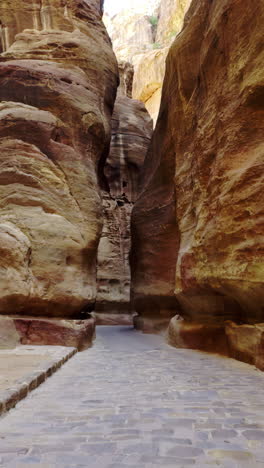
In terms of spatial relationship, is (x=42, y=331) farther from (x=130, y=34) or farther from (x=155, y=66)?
(x=130, y=34)

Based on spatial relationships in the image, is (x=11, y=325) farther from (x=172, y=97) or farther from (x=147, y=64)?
(x=147, y=64)

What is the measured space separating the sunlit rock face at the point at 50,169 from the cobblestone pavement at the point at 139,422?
3354 millimetres

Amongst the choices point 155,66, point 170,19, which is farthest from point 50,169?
point 170,19

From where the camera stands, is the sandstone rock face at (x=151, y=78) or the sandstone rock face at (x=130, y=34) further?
the sandstone rock face at (x=130, y=34)

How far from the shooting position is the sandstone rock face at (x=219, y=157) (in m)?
5.96

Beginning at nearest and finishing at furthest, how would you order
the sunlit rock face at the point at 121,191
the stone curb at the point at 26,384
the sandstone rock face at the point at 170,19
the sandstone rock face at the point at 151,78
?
1. the stone curb at the point at 26,384
2. the sunlit rock face at the point at 121,191
3. the sandstone rock face at the point at 151,78
4. the sandstone rock face at the point at 170,19

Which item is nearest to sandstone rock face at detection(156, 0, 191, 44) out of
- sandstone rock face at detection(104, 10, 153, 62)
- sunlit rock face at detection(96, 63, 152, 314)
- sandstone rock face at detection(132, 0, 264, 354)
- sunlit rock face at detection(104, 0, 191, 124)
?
sunlit rock face at detection(104, 0, 191, 124)

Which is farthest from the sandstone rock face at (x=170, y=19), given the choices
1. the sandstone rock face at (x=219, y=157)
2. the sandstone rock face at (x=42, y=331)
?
the sandstone rock face at (x=42, y=331)

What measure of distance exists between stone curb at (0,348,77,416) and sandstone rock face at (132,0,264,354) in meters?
3.16

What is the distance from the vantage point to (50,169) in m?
9.48

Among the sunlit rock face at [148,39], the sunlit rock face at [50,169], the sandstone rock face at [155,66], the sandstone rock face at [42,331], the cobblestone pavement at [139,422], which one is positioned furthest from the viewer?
the sunlit rock face at [148,39]

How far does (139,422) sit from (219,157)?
5290 mm

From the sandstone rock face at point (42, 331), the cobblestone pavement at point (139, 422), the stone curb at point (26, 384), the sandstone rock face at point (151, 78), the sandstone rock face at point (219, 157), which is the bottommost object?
the cobblestone pavement at point (139, 422)

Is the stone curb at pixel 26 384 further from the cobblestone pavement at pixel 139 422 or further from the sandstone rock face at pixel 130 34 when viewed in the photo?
the sandstone rock face at pixel 130 34
